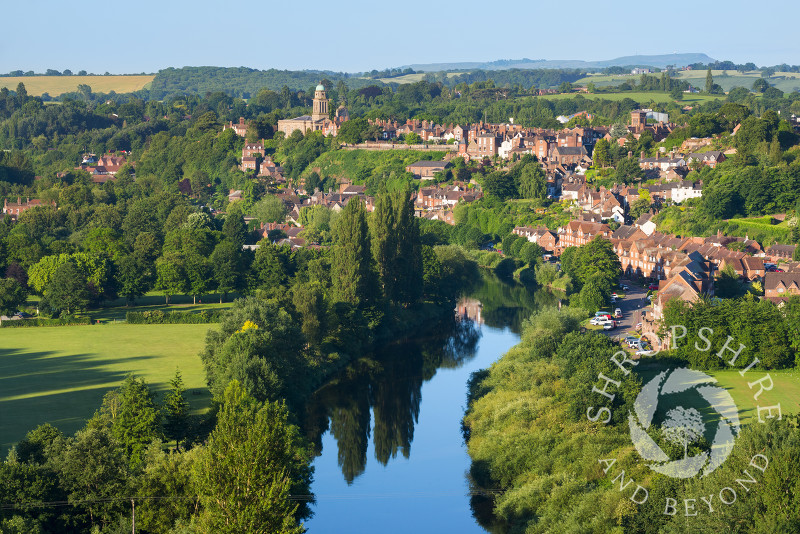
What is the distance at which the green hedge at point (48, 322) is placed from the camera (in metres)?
41.2

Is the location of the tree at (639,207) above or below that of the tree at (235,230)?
above

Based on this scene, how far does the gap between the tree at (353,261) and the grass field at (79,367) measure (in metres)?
5.99

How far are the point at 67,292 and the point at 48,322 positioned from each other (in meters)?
1.83

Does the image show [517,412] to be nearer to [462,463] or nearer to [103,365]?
[462,463]

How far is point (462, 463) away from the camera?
2720 cm

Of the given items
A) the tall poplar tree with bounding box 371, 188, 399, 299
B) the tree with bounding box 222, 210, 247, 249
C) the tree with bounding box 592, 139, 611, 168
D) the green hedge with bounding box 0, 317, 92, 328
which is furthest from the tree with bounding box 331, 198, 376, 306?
the tree with bounding box 592, 139, 611, 168

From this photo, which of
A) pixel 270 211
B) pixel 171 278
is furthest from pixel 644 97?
pixel 171 278

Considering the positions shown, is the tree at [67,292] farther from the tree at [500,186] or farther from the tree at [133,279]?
the tree at [500,186]

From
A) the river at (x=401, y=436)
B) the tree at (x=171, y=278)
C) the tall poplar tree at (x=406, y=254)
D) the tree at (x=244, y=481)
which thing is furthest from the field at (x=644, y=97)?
the tree at (x=244, y=481)

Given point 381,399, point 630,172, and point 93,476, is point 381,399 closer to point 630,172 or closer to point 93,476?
point 93,476

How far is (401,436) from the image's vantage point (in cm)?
3003

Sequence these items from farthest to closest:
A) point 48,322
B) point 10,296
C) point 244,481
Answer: point 10,296 → point 48,322 → point 244,481

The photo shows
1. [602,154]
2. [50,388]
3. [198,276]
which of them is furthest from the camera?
[602,154]

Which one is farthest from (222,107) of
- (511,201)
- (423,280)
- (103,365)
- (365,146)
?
(103,365)
